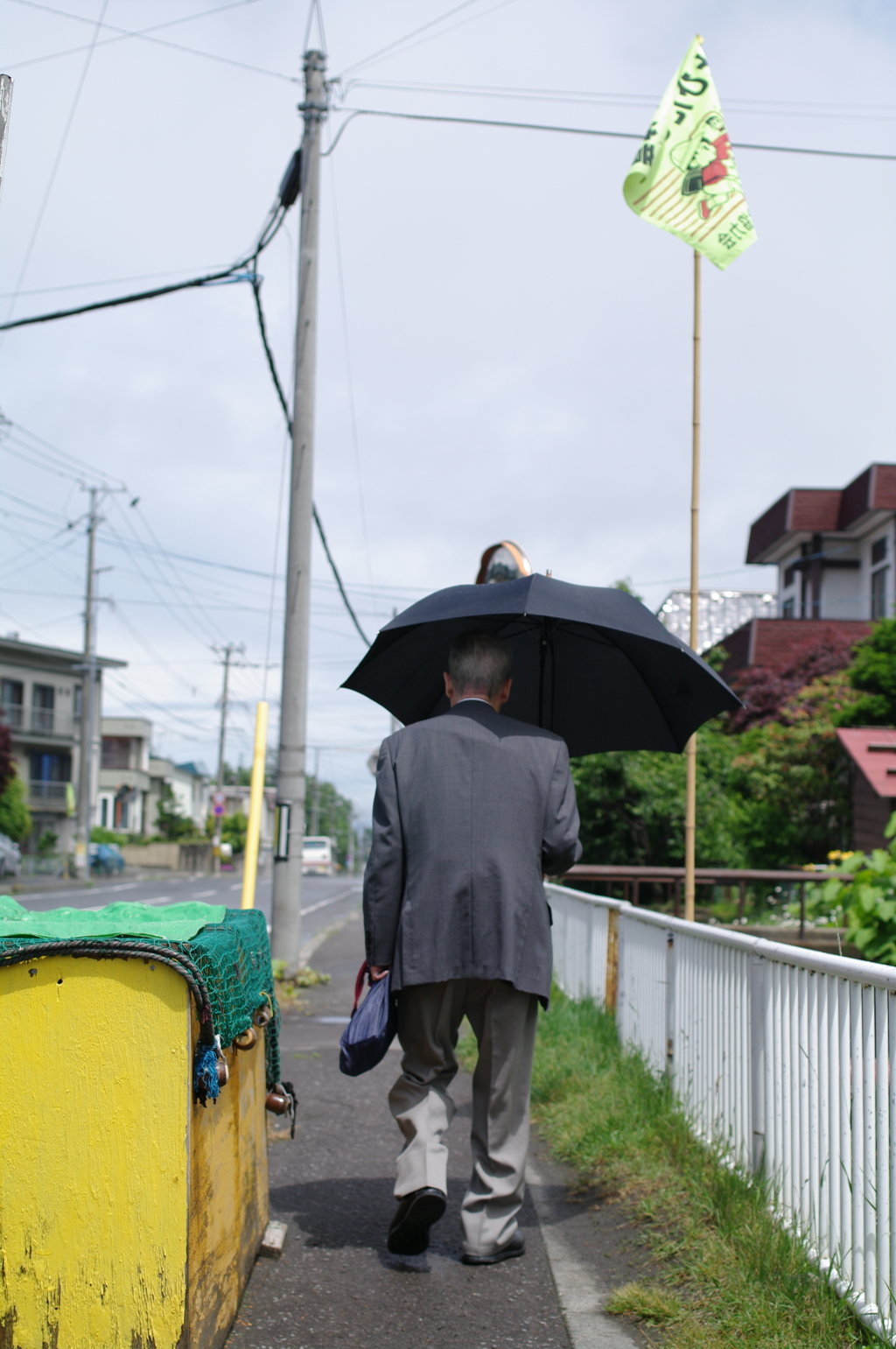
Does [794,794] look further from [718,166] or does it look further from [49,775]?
[49,775]

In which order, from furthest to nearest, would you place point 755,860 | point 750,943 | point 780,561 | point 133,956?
point 780,561 → point 755,860 → point 750,943 → point 133,956

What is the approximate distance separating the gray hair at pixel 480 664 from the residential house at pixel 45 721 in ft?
160

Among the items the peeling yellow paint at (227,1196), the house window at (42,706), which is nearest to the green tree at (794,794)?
the peeling yellow paint at (227,1196)

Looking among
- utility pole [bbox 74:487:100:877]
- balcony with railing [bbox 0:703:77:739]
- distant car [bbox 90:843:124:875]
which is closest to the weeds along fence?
utility pole [bbox 74:487:100:877]

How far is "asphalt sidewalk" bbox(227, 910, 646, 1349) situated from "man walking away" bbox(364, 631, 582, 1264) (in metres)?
0.16

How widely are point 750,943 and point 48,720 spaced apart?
52.9 m

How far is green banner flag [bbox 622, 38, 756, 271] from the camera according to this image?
635 cm

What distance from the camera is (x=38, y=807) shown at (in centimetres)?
5241

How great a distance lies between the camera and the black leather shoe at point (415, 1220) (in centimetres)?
343

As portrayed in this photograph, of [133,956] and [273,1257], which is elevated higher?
[133,956]

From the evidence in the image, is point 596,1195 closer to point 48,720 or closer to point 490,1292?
point 490,1292

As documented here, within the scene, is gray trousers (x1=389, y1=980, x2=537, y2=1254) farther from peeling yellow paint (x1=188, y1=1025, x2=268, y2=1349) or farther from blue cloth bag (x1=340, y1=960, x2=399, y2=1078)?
peeling yellow paint (x1=188, y1=1025, x2=268, y2=1349)

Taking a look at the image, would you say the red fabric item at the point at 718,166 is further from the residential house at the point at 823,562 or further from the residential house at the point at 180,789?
the residential house at the point at 180,789

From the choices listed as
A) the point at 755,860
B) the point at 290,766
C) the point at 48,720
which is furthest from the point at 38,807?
the point at 290,766
